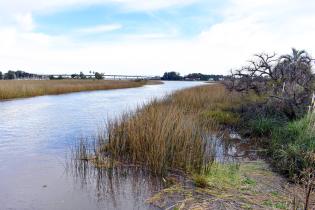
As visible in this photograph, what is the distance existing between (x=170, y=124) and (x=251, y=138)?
157 inches

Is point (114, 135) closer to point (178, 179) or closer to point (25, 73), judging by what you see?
point (178, 179)

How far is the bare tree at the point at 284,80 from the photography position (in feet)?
33.7

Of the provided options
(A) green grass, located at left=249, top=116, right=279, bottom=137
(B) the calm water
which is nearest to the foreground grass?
(B) the calm water

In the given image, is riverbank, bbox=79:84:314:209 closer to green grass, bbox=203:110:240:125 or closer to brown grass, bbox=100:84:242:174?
brown grass, bbox=100:84:242:174

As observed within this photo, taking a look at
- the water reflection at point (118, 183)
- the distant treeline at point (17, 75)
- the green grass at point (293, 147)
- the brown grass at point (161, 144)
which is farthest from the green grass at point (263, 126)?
the distant treeline at point (17, 75)

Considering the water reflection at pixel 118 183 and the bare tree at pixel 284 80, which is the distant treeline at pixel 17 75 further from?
the water reflection at pixel 118 183

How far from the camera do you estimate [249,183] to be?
5.72 metres

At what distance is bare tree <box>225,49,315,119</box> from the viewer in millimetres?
10281

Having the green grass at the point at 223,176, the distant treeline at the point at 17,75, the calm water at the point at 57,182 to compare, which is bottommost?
the calm water at the point at 57,182

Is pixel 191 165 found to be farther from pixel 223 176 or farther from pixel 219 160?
pixel 219 160

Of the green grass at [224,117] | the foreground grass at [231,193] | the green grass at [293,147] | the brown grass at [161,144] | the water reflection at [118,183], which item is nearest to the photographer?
the foreground grass at [231,193]

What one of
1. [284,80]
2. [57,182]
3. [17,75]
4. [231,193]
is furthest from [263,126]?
[17,75]

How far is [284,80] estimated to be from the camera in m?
11.1

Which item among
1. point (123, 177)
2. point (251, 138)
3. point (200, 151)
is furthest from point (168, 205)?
point (251, 138)
